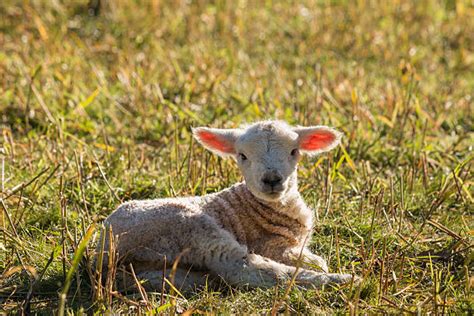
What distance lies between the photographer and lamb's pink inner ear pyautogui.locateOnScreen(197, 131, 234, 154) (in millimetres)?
6137

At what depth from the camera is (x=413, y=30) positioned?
42.7ft

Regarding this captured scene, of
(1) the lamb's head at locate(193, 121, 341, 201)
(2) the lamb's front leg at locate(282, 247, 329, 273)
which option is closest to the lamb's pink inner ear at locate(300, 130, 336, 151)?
(1) the lamb's head at locate(193, 121, 341, 201)

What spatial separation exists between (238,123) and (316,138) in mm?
2863

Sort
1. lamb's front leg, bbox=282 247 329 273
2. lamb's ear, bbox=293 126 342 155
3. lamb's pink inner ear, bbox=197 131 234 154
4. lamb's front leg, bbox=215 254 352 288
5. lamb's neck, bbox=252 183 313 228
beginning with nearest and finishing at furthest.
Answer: lamb's front leg, bbox=215 254 352 288
lamb's front leg, bbox=282 247 329 273
lamb's neck, bbox=252 183 313 228
lamb's ear, bbox=293 126 342 155
lamb's pink inner ear, bbox=197 131 234 154

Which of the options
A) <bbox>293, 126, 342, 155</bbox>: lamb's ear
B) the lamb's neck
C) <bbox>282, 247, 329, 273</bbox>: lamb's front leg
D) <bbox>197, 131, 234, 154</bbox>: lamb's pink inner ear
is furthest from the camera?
<bbox>197, 131, 234, 154</bbox>: lamb's pink inner ear

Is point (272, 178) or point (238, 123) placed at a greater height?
point (272, 178)

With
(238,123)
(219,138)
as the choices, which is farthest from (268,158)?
(238,123)

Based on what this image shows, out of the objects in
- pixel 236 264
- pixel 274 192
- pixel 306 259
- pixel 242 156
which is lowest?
pixel 306 259

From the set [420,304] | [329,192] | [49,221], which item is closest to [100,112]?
[49,221]

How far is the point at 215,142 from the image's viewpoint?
6.20 m

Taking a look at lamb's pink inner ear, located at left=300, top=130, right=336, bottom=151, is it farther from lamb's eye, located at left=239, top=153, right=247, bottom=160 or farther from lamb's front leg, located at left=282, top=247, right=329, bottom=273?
lamb's front leg, located at left=282, top=247, right=329, bottom=273

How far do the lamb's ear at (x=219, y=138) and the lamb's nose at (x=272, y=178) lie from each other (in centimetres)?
60

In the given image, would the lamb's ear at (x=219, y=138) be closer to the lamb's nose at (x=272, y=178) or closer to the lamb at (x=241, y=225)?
the lamb at (x=241, y=225)

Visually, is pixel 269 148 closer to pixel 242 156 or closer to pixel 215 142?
pixel 242 156
